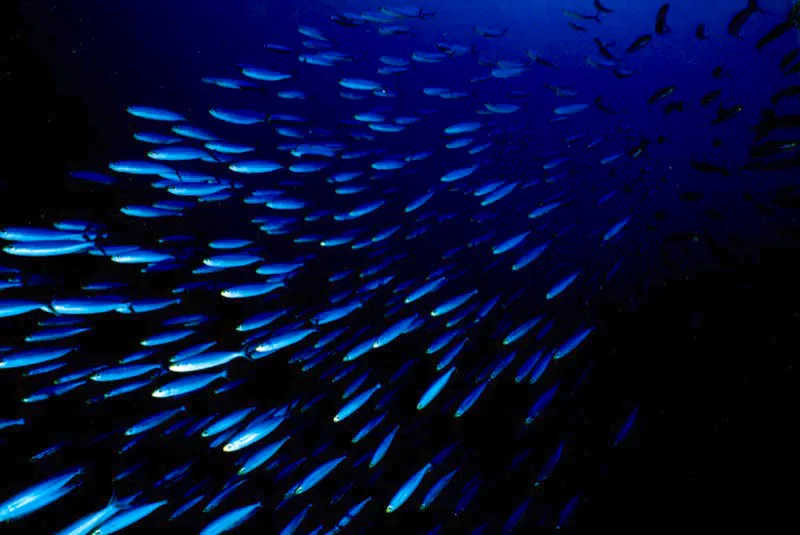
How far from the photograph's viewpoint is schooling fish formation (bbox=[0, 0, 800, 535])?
4.45 metres

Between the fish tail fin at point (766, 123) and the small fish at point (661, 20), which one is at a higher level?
the small fish at point (661, 20)

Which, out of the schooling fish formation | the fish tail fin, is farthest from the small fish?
the fish tail fin

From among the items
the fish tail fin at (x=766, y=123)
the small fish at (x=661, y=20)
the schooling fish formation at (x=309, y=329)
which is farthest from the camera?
the small fish at (x=661, y=20)

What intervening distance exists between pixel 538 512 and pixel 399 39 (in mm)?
30197

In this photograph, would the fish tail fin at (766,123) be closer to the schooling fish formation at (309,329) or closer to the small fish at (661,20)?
the schooling fish formation at (309,329)

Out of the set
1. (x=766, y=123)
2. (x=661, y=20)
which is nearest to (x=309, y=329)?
(x=661, y=20)

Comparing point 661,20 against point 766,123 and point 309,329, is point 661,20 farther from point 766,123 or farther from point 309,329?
point 309,329

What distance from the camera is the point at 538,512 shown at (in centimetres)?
625

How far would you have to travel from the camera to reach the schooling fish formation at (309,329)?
14.6 ft

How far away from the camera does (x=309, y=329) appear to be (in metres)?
4.42

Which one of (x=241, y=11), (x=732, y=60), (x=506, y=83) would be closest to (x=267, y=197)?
(x=241, y=11)

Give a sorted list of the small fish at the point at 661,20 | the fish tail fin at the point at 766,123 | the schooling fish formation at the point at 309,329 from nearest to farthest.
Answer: the schooling fish formation at the point at 309,329, the fish tail fin at the point at 766,123, the small fish at the point at 661,20

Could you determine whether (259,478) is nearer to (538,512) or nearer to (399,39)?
(538,512)

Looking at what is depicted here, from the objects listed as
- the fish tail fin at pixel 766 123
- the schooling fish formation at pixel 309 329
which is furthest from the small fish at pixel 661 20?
the fish tail fin at pixel 766 123
